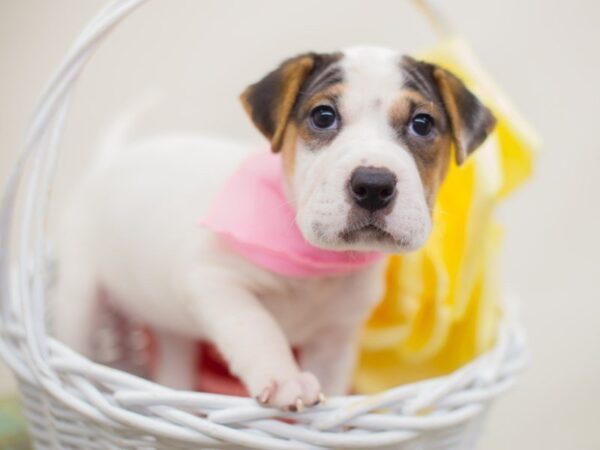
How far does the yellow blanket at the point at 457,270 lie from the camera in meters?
1.47

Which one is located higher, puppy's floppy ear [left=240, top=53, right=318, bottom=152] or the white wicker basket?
puppy's floppy ear [left=240, top=53, right=318, bottom=152]

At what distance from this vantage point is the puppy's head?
1.03 m

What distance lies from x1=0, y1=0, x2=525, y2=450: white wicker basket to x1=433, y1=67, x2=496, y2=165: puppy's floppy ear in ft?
1.18

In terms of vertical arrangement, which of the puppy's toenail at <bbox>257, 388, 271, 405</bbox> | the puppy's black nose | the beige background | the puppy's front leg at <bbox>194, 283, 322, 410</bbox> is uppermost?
the beige background

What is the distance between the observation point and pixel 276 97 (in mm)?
1188

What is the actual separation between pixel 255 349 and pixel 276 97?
1.29ft

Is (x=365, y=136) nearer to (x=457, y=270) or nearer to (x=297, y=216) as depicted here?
(x=297, y=216)

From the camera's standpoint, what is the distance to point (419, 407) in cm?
110

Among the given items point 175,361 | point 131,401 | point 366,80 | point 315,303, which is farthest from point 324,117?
point 175,361

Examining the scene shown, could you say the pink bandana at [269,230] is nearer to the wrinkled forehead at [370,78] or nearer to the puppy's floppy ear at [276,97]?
the puppy's floppy ear at [276,97]

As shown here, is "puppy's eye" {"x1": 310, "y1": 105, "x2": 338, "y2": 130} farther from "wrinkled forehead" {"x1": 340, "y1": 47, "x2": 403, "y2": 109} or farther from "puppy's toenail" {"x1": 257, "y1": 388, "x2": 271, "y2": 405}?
"puppy's toenail" {"x1": 257, "y1": 388, "x2": 271, "y2": 405}

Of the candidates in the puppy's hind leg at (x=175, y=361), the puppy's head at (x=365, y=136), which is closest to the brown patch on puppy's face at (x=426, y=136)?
the puppy's head at (x=365, y=136)

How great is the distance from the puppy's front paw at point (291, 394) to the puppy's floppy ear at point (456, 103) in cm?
43

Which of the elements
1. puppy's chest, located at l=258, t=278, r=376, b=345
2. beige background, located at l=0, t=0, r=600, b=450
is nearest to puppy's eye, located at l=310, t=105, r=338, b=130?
puppy's chest, located at l=258, t=278, r=376, b=345
